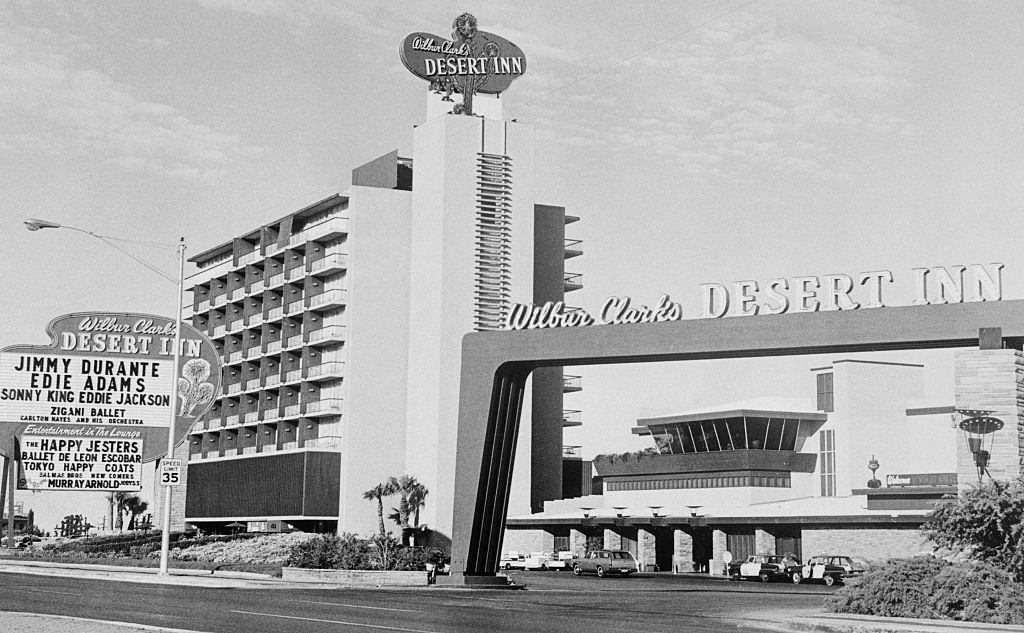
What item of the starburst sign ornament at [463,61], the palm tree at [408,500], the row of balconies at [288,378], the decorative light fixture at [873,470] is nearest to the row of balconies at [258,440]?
the row of balconies at [288,378]

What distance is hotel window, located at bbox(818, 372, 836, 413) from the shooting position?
93.5 meters

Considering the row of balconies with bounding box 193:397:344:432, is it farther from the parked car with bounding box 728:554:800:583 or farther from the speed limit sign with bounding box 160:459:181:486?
the speed limit sign with bounding box 160:459:181:486

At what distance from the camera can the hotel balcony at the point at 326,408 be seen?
A: 309 feet

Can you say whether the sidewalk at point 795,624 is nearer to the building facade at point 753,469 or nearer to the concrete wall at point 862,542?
the concrete wall at point 862,542

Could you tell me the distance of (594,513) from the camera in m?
90.4

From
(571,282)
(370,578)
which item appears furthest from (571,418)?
(370,578)

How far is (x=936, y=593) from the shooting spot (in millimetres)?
29641

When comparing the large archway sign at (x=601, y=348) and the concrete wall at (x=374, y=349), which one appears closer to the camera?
the large archway sign at (x=601, y=348)

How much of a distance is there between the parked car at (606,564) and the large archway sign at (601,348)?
24.0 meters

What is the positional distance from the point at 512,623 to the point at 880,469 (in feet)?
228

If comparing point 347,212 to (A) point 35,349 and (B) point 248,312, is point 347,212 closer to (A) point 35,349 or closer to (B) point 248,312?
(B) point 248,312

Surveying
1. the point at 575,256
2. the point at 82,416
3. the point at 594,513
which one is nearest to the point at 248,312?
the point at 575,256

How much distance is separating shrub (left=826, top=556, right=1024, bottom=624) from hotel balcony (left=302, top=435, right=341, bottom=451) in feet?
215

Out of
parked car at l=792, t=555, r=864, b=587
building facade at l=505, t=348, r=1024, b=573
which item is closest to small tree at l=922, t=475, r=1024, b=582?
parked car at l=792, t=555, r=864, b=587
